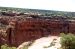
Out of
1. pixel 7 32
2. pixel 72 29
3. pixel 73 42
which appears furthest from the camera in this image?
pixel 72 29

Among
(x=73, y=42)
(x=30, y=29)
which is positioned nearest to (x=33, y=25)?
(x=30, y=29)

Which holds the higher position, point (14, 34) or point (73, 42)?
point (73, 42)

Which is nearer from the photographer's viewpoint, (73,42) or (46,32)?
(73,42)

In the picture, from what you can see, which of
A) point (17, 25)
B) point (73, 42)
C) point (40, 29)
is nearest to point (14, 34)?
point (17, 25)

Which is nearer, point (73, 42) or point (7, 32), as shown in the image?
point (73, 42)

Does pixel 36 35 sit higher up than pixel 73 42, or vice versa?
pixel 73 42

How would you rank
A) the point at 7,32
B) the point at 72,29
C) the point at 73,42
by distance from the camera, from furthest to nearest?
the point at 72,29 < the point at 7,32 < the point at 73,42

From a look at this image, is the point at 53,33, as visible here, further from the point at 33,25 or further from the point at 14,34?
the point at 14,34

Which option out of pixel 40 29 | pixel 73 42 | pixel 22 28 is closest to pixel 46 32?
pixel 40 29

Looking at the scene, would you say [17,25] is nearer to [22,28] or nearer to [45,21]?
[22,28]
